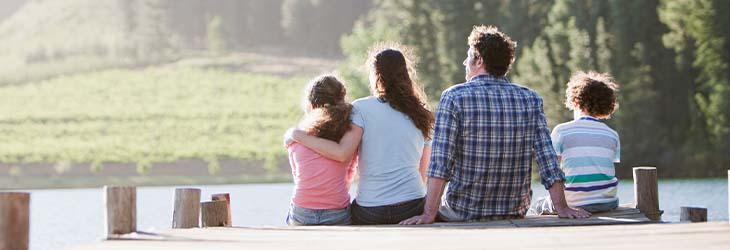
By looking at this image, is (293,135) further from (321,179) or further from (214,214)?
(214,214)

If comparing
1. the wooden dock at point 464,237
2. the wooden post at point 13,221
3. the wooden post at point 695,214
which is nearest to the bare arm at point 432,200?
the wooden dock at point 464,237

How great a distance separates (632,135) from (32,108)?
58.0 m

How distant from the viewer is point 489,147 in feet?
25.1

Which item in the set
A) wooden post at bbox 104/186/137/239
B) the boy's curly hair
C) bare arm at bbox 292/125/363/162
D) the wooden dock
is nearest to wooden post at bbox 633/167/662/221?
the boy's curly hair

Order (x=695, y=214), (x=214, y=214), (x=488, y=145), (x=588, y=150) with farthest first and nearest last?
1. (x=695, y=214)
2. (x=214, y=214)
3. (x=588, y=150)
4. (x=488, y=145)

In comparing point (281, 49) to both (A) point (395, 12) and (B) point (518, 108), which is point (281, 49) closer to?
(A) point (395, 12)

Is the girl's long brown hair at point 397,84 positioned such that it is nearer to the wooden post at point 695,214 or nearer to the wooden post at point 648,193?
the wooden post at point 648,193

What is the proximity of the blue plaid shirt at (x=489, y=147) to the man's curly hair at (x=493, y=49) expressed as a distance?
8 centimetres

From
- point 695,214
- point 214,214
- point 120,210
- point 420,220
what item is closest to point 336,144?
point 420,220

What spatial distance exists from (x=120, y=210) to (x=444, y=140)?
1.89 meters

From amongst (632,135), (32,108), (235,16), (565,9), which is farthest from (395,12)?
(235,16)

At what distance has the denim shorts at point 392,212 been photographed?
795 centimetres

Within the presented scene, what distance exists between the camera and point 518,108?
763 centimetres

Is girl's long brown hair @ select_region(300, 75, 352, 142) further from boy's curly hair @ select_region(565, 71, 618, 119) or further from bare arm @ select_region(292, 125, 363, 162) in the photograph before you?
boy's curly hair @ select_region(565, 71, 618, 119)
